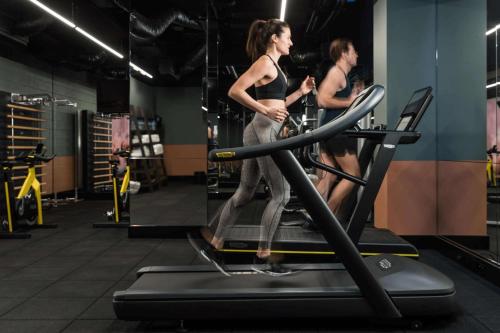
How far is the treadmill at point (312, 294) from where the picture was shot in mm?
1989

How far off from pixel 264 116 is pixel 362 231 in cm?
86

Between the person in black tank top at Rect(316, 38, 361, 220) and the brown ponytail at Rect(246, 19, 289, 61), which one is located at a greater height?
the brown ponytail at Rect(246, 19, 289, 61)

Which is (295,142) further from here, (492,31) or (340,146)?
(492,31)

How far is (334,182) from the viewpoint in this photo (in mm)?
3779

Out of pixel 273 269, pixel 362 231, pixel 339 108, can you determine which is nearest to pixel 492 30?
pixel 339 108

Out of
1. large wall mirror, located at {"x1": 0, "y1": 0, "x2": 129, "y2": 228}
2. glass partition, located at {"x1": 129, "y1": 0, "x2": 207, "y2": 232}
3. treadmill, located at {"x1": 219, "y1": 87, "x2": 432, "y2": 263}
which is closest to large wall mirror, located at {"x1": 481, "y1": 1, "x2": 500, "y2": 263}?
treadmill, located at {"x1": 219, "y1": 87, "x2": 432, "y2": 263}

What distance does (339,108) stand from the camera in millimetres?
3459

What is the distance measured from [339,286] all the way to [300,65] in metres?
2.82

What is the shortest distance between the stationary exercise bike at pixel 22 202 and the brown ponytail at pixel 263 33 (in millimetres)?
3326

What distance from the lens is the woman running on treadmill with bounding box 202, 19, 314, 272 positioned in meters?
2.54

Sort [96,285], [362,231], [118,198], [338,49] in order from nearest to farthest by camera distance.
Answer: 1. [362,231]
2. [96,285]
3. [338,49]
4. [118,198]

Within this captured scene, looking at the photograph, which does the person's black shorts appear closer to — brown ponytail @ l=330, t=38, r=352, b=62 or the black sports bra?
brown ponytail @ l=330, t=38, r=352, b=62

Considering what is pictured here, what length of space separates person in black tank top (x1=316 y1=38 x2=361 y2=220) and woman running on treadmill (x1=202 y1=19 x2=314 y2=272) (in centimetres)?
56

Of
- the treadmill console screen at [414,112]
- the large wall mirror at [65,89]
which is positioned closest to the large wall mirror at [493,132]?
the treadmill console screen at [414,112]
